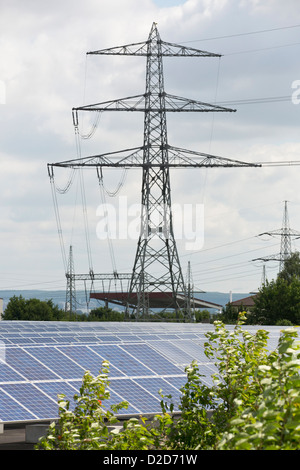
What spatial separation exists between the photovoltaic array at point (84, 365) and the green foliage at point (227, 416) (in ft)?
48.9

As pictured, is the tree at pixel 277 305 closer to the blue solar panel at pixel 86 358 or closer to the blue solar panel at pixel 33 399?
the blue solar panel at pixel 86 358

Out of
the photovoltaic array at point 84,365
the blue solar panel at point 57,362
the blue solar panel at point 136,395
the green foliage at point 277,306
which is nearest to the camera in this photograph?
the photovoltaic array at point 84,365

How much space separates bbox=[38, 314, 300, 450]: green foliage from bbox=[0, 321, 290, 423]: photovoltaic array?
587 inches

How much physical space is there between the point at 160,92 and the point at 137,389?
49.5 m

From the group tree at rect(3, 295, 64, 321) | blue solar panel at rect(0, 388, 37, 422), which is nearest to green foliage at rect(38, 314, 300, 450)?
blue solar panel at rect(0, 388, 37, 422)

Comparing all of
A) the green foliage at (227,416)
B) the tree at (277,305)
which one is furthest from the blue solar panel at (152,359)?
the tree at (277,305)

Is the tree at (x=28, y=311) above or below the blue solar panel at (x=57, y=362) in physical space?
below

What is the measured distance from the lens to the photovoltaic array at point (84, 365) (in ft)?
110

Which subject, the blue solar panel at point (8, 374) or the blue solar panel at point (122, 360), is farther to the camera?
the blue solar panel at point (122, 360)

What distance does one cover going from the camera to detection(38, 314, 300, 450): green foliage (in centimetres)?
1152
